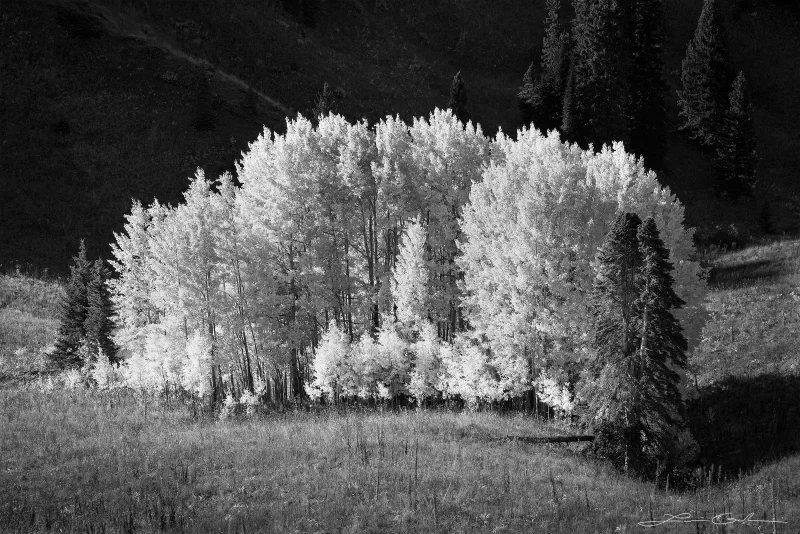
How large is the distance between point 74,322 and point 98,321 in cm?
186

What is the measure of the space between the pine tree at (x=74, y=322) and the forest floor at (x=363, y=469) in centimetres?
360

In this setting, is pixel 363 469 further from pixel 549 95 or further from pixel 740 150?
pixel 549 95

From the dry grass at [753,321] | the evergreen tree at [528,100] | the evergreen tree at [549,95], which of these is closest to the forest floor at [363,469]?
the dry grass at [753,321]

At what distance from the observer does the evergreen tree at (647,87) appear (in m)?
80.2

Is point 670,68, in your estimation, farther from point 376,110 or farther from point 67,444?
point 67,444

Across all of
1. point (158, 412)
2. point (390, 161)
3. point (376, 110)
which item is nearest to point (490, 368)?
point (390, 161)

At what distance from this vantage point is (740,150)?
7844cm

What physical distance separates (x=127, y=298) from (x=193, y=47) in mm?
53060

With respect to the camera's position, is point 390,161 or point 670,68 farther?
point 670,68

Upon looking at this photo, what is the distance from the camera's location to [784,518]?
74.2 feet

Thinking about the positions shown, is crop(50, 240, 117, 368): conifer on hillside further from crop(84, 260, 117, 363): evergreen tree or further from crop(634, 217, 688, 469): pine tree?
crop(634, 217, 688, 469): pine tree

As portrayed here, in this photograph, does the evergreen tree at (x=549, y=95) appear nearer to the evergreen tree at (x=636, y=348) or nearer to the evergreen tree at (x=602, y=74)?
the evergreen tree at (x=602, y=74)

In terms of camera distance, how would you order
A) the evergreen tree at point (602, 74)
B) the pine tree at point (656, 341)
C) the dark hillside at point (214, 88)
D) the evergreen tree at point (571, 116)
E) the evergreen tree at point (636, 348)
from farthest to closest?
the evergreen tree at point (602, 74) → the evergreen tree at point (571, 116) → the dark hillside at point (214, 88) → the evergreen tree at point (636, 348) → the pine tree at point (656, 341)
